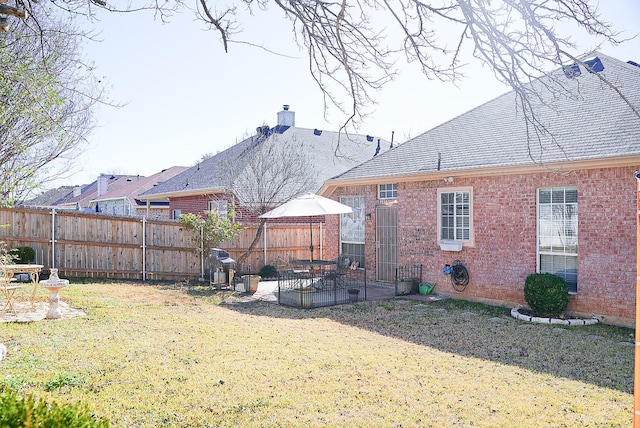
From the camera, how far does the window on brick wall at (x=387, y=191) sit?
14.5 metres

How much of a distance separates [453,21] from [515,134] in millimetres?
8209

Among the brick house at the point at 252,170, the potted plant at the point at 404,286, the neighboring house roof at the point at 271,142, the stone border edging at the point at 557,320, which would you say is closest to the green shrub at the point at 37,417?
the stone border edging at the point at 557,320

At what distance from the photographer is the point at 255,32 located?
21.4 feet

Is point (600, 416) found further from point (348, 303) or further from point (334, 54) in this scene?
point (348, 303)

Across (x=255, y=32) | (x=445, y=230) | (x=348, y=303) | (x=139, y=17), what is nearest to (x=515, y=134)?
(x=445, y=230)

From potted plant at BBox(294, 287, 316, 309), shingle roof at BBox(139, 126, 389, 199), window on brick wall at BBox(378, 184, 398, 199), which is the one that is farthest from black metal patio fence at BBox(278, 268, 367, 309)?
shingle roof at BBox(139, 126, 389, 199)

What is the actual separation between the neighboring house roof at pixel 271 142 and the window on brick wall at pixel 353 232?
3416 mm

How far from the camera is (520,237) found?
11242 mm

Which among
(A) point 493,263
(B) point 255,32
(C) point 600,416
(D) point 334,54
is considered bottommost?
(C) point 600,416

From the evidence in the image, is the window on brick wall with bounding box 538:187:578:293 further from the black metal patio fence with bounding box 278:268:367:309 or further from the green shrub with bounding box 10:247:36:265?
the green shrub with bounding box 10:247:36:265

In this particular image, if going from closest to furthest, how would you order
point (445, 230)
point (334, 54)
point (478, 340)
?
point (334, 54) → point (478, 340) → point (445, 230)

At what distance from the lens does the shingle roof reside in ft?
67.8

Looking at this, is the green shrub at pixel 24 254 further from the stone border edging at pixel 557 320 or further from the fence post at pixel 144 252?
the stone border edging at pixel 557 320

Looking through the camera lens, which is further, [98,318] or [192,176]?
[192,176]
